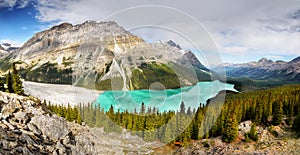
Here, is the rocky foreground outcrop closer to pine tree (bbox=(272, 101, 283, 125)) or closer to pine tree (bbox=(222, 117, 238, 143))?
pine tree (bbox=(222, 117, 238, 143))

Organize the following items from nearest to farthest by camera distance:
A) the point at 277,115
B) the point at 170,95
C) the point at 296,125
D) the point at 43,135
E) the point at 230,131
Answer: the point at 170,95 → the point at 43,135 → the point at 296,125 → the point at 230,131 → the point at 277,115

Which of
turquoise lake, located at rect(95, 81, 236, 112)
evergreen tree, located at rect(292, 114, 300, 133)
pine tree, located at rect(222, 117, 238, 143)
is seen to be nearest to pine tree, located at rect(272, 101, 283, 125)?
evergreen tree, located at rect(292, 114, 300, 133)

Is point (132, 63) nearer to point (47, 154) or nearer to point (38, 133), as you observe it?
point (47, 154)

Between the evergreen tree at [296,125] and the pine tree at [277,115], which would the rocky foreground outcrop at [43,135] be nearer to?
the pine tree at [277,115]

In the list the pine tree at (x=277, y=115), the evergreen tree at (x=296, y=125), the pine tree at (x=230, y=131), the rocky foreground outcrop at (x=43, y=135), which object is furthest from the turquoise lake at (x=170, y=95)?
the pine tree at (x=277, y=115)

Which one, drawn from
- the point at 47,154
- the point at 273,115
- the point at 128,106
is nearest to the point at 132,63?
the point at 128,106

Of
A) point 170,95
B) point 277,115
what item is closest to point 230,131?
point 277,115

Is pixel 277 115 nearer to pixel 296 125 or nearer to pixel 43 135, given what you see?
pixel 296 125

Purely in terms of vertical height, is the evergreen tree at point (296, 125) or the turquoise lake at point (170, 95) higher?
the turquoise lake at point (170, 95)
